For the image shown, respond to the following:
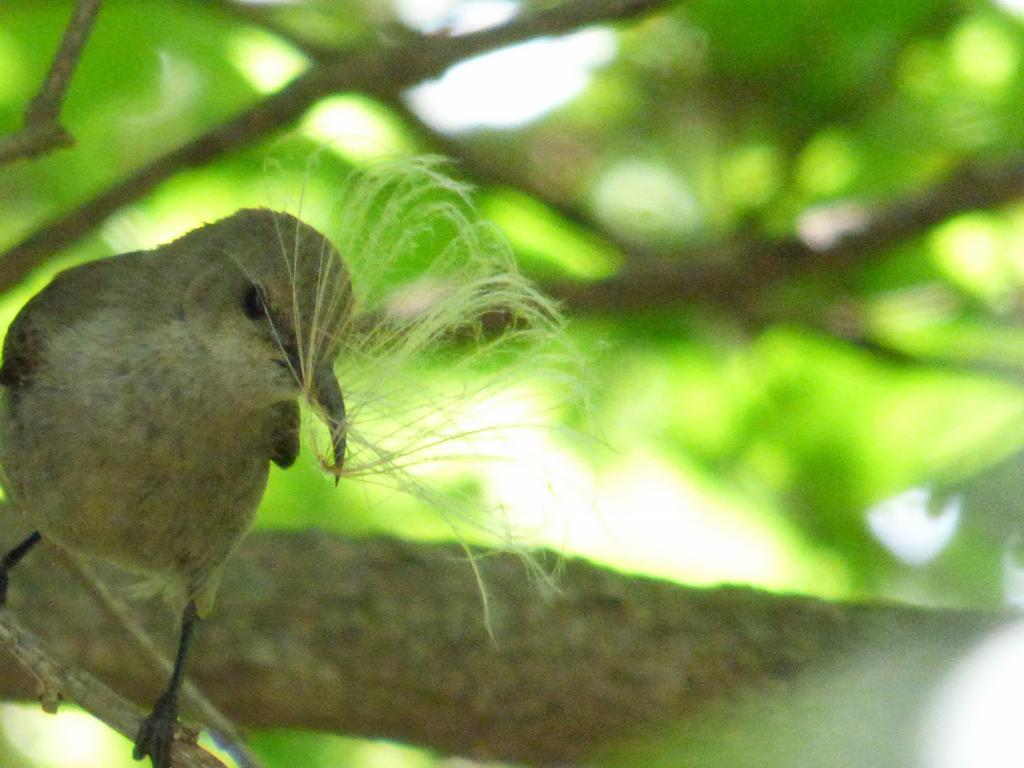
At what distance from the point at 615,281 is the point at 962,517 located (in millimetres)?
1860

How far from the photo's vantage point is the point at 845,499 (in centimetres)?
365

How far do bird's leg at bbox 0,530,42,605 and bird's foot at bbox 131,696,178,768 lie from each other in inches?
30.4

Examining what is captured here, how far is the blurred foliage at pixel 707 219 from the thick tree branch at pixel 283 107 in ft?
0.41

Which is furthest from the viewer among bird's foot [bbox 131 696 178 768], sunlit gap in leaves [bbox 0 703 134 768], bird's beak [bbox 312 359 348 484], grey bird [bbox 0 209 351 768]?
sunlit gap in leaves [bbox 0 703 134 768]

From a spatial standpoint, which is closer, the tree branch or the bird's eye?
the bird's eye

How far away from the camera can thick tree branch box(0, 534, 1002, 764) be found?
3811mm

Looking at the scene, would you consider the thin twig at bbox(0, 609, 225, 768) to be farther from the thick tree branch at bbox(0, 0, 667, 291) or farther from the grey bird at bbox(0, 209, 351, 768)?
the thick tree branch at bbox(0, 0, 667, 291)

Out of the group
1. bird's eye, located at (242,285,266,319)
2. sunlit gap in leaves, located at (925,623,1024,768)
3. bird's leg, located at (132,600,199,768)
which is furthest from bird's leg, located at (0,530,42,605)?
sunlit gap in leaves, located at (925,623,1024,768)

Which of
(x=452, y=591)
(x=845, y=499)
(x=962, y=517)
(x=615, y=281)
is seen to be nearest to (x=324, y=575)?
(x=452, y=591)

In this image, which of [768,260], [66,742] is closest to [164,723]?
[66,742]

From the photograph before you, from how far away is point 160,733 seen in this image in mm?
3332

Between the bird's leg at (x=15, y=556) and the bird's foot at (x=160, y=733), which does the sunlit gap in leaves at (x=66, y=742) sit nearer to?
the bird's leg at (x=15, y=556)

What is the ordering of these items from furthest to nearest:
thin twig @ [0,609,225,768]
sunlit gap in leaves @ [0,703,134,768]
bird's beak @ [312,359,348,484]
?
sunlit gap in leaves @ [0,703,134,768], bird's beak @ [312,359,348,484], thin twig @ [0,609,225,768]

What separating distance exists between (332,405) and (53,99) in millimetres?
1009
